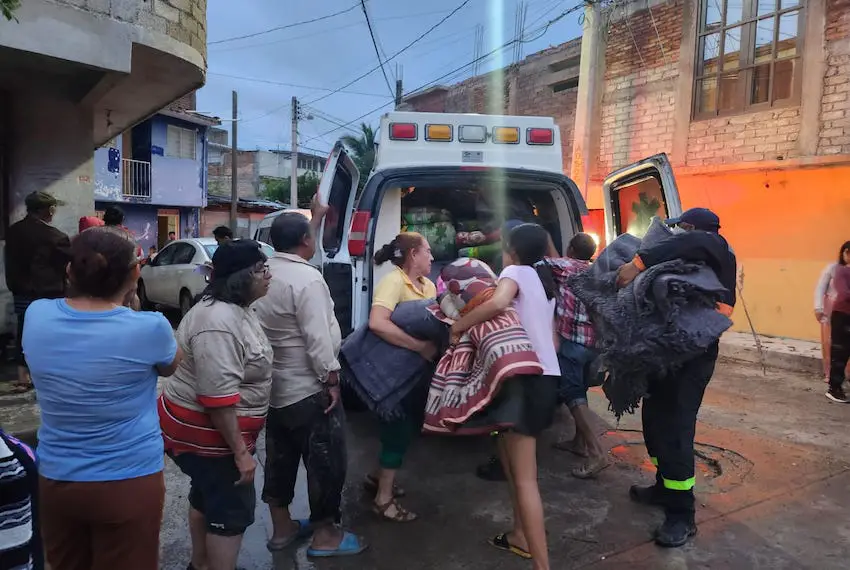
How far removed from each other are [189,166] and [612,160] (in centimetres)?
1780

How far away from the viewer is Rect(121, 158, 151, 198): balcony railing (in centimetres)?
2153

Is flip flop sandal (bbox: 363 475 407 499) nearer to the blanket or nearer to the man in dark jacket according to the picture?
the blanket

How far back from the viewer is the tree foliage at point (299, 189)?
33562 millimetres

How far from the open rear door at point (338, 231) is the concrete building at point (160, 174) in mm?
17473

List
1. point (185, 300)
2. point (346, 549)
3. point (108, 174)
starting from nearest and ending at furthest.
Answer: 1. point (346, 549)
2. point (185, 300)
3. point (108, 174)

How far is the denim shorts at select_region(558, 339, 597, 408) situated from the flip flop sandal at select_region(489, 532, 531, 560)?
4.13 feet

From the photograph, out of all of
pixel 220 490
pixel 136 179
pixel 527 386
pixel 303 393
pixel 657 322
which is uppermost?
pixel 136 179

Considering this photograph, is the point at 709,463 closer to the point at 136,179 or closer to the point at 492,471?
the point at 492,471

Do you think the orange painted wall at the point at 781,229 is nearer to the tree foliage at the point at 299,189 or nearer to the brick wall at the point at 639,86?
the brick wall at the point at 639,86

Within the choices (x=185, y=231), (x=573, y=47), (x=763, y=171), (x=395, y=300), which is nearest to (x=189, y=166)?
(x=185, y=231)

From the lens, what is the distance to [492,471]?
4.02 meters

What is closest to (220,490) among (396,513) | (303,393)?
(303,393)

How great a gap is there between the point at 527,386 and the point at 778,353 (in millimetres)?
6340

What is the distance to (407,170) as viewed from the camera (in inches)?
185
